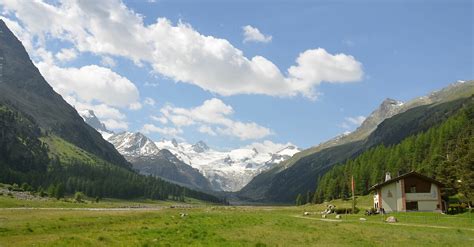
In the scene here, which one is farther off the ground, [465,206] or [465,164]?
[465,164]

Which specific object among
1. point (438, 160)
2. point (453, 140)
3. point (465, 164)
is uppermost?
point (453, 140)

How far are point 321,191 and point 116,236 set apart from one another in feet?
558

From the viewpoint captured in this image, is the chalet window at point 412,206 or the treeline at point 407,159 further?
the treeline at point 407,159

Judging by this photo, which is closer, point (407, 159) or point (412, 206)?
point (412, 206)

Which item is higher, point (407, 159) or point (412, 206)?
point (407, 159)

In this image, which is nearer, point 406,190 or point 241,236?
point 241,236

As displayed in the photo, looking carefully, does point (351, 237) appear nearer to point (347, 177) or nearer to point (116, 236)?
point (116, 236)

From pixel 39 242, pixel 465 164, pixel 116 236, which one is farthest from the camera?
pixel 465 164

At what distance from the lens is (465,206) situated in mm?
82750

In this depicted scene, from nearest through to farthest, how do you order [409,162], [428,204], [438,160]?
[428,204] < [438,160] < [409,162]

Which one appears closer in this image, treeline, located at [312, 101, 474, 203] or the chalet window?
the chalet window

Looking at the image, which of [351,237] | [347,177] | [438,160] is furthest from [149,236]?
[347,177]

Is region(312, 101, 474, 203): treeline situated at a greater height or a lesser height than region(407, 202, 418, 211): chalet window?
greater

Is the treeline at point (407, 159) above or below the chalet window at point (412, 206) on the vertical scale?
above
